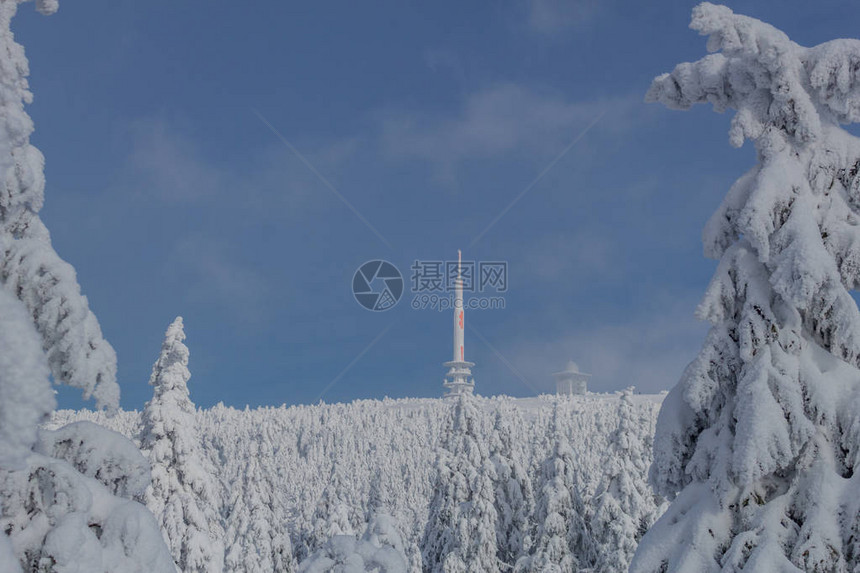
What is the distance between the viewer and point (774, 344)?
9.13 meters

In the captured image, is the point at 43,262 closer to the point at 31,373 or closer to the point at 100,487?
the point at 100,487

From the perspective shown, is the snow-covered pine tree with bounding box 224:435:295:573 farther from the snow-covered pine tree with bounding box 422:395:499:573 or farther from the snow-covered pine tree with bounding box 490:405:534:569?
the snow-covered pine tree with bounding box 490:405:534:569

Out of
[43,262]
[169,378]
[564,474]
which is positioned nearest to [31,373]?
[43,262]

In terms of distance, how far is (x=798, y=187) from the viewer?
963cm

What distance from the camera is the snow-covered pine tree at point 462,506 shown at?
35.7 meters

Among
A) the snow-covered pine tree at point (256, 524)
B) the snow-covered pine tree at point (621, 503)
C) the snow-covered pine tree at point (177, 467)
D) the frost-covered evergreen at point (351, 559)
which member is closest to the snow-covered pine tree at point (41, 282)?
the frost-covered evergreen at point (351, 559)

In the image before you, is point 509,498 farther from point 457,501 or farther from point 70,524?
point 70,524

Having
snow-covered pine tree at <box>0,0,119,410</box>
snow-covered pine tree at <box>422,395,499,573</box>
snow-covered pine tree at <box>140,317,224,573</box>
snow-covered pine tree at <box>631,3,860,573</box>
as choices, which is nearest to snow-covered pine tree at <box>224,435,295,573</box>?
snow-covered pine tree at <box>422,395,499,573</box>

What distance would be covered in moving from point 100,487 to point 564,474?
3196 cm

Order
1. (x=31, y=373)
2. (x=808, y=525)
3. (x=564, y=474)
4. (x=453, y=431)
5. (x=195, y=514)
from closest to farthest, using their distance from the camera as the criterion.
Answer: (x=31, y=373), (x=808, y=525), (x=195, y=514), (x=564, y=474), (x=453, y=431)

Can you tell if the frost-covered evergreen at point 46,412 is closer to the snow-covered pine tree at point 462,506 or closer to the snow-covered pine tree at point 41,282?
the snow-covered pine tree at point 41,282

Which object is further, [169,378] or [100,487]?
[169,378]

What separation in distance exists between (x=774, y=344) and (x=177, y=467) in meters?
23.3

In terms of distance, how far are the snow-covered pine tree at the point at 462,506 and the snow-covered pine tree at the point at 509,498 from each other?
115cm
